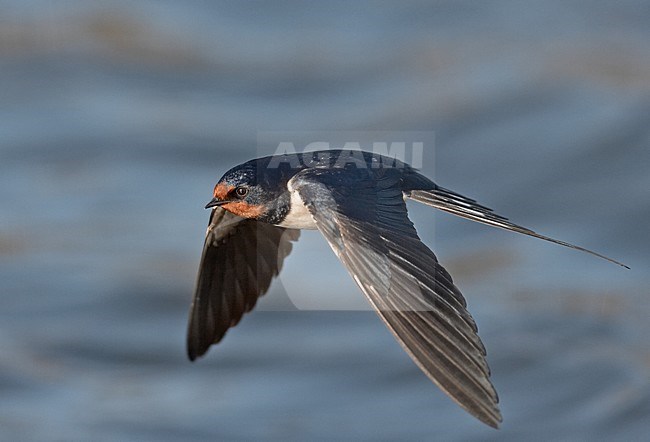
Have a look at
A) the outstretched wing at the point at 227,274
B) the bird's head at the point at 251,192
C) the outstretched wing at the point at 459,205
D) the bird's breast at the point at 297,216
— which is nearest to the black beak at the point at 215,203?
the bird's head at the point at 251,192

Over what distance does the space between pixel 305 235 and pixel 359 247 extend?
122 inches

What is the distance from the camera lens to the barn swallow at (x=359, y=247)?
3.94 metres

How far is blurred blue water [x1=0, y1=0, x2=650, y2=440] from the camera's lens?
22.9 ft

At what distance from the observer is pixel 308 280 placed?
23.9ft

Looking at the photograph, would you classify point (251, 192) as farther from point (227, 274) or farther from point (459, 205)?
point (459, 205)

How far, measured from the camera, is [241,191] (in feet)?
15.7

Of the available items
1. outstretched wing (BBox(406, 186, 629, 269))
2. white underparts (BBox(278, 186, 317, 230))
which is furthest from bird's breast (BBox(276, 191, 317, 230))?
outstretched wing (BBox(406, 186, 629, 269))

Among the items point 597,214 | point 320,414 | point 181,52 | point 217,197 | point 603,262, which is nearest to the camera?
point 217,197

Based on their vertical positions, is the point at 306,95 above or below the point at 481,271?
above

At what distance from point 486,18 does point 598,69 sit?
3.37 feet

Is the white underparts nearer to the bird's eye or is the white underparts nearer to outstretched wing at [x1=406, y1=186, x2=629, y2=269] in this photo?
the bird's eye

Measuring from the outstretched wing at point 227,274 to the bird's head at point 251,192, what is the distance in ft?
1.20

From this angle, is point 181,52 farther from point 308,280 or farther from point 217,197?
point 217,197

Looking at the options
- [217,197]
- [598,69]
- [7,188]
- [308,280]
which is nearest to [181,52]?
[7,188]
